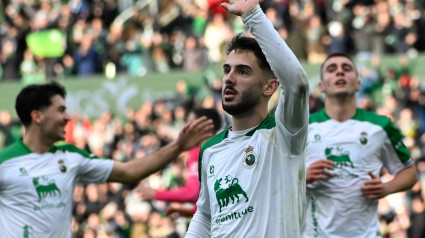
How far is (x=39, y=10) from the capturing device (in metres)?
24.7

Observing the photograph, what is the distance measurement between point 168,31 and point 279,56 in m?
16.9

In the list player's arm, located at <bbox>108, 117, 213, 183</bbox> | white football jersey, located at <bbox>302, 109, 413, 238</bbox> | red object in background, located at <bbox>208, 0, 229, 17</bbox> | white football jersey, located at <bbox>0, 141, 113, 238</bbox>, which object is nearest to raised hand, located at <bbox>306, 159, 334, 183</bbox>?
white football jersey, located at <bbox>302, 109, 413, 238</bbox>

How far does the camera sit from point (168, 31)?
71.7 ft

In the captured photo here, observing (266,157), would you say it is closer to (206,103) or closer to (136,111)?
(206,103)

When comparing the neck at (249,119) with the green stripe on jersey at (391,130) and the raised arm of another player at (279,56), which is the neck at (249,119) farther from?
the green stripe on jersey at (391,130)

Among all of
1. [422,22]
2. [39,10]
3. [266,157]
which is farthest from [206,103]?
[266,157]

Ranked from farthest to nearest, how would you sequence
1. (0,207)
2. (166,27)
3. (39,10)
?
(39,10), (166,27), (0,207)

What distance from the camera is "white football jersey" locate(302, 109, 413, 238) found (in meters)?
8.03

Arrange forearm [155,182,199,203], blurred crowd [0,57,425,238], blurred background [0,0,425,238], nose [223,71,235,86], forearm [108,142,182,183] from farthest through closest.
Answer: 1. blurred background [0,0,425,238]
2. blurred crowd [0,57,425,238]
3. forearm [155,182,199,203]
4. forearm [108,142,182,183]
5. nose [223,71,235,86]

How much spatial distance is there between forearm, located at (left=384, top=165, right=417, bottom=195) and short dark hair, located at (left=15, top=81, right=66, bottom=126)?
3.23m

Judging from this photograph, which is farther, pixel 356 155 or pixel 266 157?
pixel 356 155

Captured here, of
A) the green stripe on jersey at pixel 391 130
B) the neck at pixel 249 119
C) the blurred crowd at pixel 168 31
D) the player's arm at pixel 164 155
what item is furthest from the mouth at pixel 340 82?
the blurred crowd at pixel 168 31

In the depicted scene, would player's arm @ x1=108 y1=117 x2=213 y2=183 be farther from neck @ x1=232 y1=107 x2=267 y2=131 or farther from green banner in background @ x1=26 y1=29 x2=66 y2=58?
green banner in background @ x1=26 y1=29 x2=66 y2=58

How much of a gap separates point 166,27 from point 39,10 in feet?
15.2
